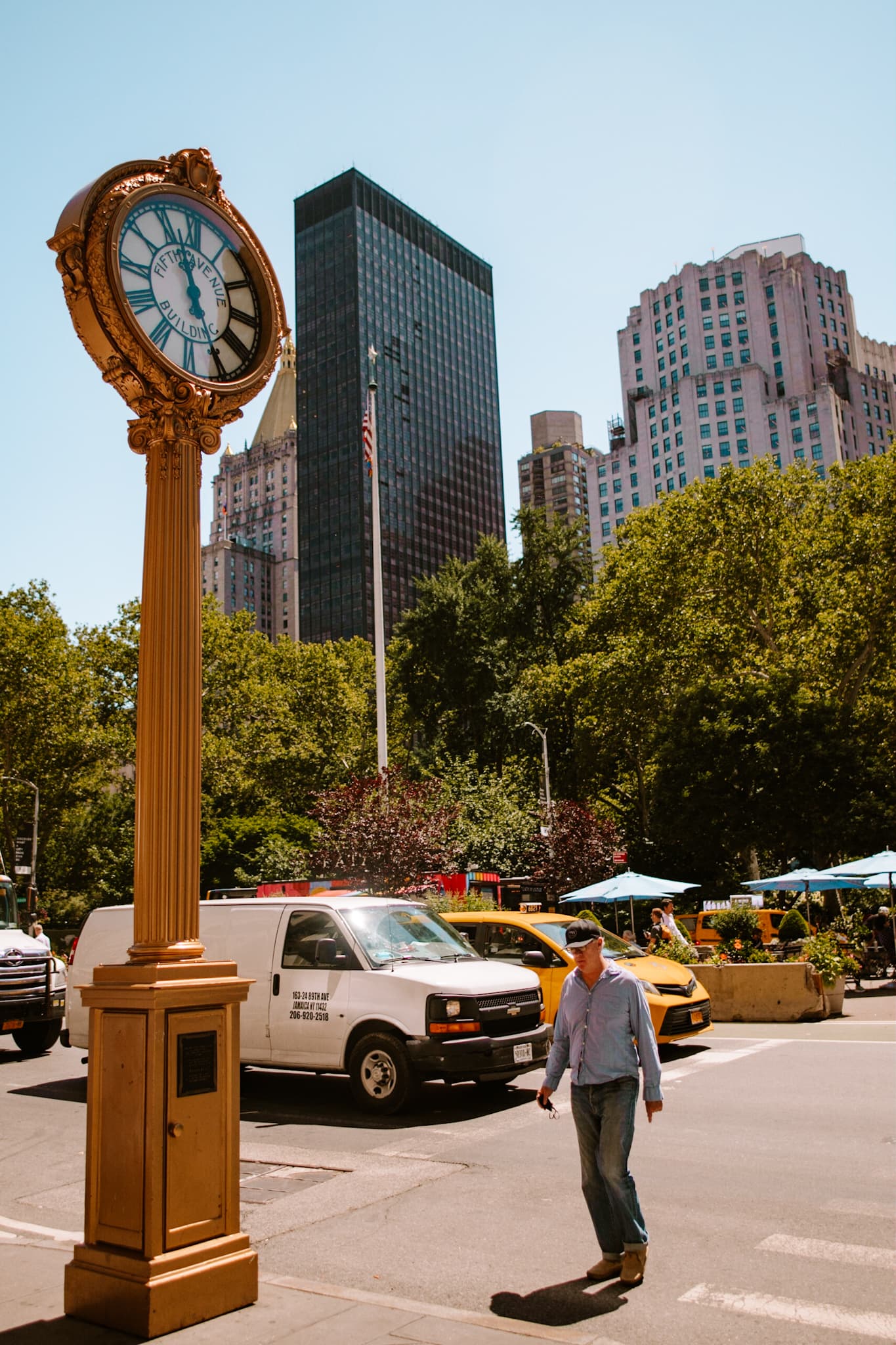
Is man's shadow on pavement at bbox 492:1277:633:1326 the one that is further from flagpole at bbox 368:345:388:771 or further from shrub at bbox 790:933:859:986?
flagpole at bbox 368:345:388:771

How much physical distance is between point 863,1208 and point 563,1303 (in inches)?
92.2

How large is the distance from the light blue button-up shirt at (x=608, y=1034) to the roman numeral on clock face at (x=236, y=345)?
147 inches

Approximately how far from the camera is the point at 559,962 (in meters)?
13.3

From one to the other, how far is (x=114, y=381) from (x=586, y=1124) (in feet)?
14.1

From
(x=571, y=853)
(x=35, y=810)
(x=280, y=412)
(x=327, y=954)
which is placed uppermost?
(x=280, y=412)

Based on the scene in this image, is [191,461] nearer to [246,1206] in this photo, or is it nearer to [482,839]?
[246,1206]

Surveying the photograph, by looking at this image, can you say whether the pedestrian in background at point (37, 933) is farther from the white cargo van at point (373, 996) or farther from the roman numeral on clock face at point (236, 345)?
the roman numeral on clock face at point (236, 345)

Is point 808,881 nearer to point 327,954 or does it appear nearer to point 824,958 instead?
point 824,958

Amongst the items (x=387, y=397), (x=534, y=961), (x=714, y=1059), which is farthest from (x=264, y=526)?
(x=714, y=1059)

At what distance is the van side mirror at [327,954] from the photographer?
408 inches

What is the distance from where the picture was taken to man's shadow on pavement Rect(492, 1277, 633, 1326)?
4.80 metres

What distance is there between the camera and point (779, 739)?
111ft

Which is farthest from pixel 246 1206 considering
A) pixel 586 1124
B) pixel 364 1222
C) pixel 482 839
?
pixel 482 839

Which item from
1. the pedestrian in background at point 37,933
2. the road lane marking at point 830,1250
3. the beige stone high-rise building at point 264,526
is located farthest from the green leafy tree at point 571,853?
the beige stone high-rise building at point 264,526
